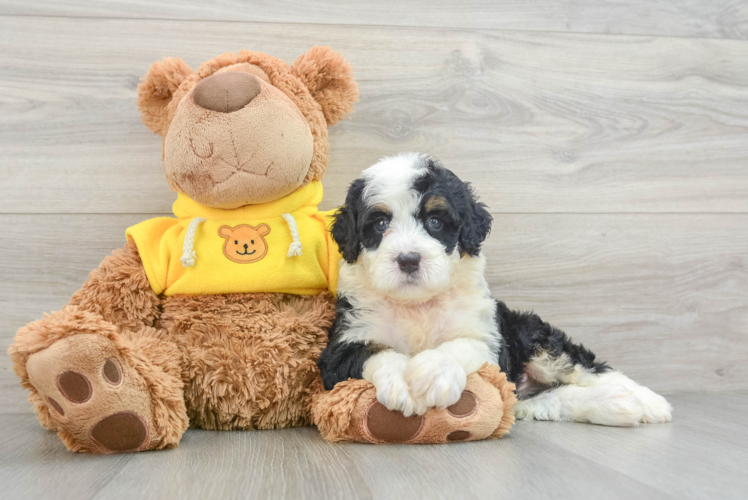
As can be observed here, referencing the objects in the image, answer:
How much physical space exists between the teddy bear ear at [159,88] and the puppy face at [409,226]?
1.90 ft

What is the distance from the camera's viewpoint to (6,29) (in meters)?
1.79

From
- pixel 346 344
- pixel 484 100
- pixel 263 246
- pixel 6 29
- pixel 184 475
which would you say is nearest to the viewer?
pixel 184 475

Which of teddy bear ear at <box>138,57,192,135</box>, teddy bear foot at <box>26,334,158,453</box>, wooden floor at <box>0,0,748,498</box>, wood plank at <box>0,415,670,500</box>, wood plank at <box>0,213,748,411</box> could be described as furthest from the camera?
wood plank at <box>0,213,748,411</box>

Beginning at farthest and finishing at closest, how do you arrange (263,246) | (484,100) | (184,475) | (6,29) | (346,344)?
(484,100)
(6,29)
(263,246)
(346,344)
(184,475)

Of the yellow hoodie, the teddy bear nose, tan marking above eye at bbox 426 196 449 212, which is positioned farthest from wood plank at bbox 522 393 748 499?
the teddy bear nose

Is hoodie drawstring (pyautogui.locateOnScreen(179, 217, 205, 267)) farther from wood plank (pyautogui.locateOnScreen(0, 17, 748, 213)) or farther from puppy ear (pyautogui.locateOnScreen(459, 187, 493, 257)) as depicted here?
puppy ear (pyautogui.locateOnScreen(459, 187, 493, 257))

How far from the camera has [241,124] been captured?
1.39 m

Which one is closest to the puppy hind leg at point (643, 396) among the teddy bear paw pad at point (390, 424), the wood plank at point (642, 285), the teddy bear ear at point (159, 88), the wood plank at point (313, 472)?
the wood plank at point (313, 472)

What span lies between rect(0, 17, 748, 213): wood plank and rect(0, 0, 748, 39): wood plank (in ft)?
0.11

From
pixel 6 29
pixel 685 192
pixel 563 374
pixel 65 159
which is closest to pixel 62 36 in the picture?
pixel 6 29

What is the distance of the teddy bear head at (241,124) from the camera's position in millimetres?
1398

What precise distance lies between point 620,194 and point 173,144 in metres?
1.44

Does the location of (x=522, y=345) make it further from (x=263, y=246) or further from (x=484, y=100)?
(x=484, y=100)

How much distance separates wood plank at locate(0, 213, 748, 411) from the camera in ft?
6.43
